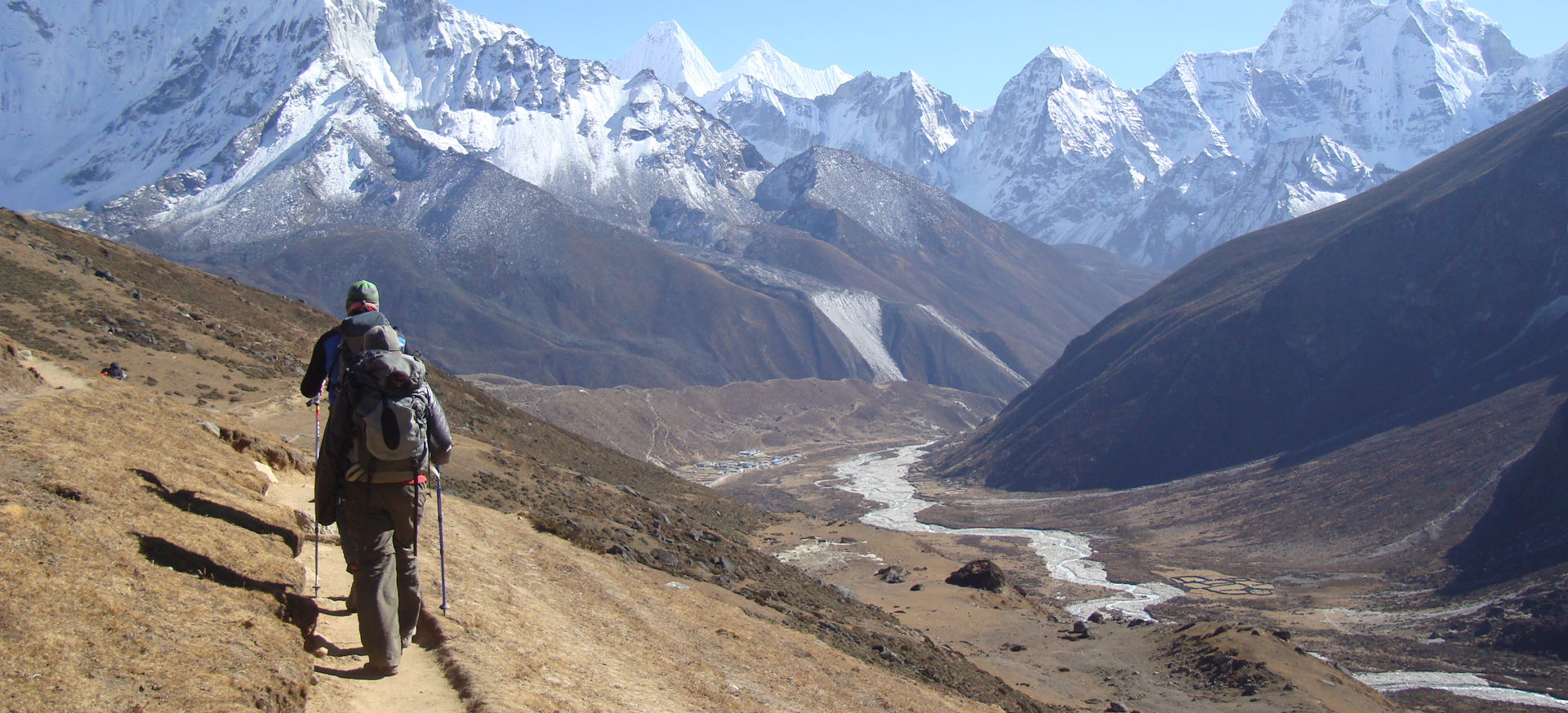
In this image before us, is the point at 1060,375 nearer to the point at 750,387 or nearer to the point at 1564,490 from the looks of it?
the point at 750,387

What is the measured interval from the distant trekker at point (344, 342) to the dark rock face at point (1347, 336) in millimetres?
105050

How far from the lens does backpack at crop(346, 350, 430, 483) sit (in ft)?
28.8

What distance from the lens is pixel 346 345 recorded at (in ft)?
30.8

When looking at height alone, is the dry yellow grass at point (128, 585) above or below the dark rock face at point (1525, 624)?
above

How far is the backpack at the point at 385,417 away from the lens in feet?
28.8

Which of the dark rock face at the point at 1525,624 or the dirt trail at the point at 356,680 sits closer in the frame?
the dirt trail at the point at 356,680

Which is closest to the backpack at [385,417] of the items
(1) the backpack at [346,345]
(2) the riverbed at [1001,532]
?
(1) the backpack at [346,345]

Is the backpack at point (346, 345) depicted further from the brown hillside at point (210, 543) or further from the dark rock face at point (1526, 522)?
the dark rock face at point (1526, 522)

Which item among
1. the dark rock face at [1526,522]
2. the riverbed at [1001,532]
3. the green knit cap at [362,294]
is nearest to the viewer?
the green knit cap at [362,294]

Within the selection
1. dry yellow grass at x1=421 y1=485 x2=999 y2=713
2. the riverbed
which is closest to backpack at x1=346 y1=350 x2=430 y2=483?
dry yellow grass at x1=421 y1=485 x2=999 y2=713

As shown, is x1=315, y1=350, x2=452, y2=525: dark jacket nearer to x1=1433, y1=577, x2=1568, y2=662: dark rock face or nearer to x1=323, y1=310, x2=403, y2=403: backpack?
x1=323, y1=310, x2=403, y2=403: backpack

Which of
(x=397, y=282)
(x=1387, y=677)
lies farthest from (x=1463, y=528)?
(x=397, y=282)

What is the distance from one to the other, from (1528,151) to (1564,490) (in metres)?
62.3

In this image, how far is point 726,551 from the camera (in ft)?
104
